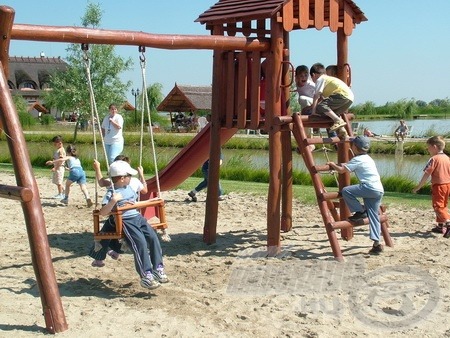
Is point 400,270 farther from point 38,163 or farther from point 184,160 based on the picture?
point 38,163

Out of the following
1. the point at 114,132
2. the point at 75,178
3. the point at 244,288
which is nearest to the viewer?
the point at 244,288

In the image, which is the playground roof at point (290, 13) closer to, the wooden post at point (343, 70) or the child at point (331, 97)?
the wooden post at point (343, 70)

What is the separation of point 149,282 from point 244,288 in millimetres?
932

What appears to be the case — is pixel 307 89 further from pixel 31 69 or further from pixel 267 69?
pixel 31 69

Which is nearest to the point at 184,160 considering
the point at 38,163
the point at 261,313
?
the point at 261,313

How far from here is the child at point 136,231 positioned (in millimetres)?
6227

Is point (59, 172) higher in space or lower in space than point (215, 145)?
lower

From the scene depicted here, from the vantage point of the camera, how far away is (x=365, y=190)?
25.6 feet

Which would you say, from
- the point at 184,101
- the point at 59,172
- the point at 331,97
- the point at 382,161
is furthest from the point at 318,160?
the point at 184,101

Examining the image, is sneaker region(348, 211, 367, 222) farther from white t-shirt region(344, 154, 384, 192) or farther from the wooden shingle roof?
the wooden shingle roof

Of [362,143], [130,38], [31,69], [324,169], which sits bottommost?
[324,169]

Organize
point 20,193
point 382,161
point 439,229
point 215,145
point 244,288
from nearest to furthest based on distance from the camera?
1. point 20,193
2. point 244,288
3. point 215,145
4. point 439,229
5. point 382,161

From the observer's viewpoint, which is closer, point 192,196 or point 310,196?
point 192,196

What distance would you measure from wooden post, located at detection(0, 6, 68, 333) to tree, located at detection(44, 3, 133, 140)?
2746 cm
